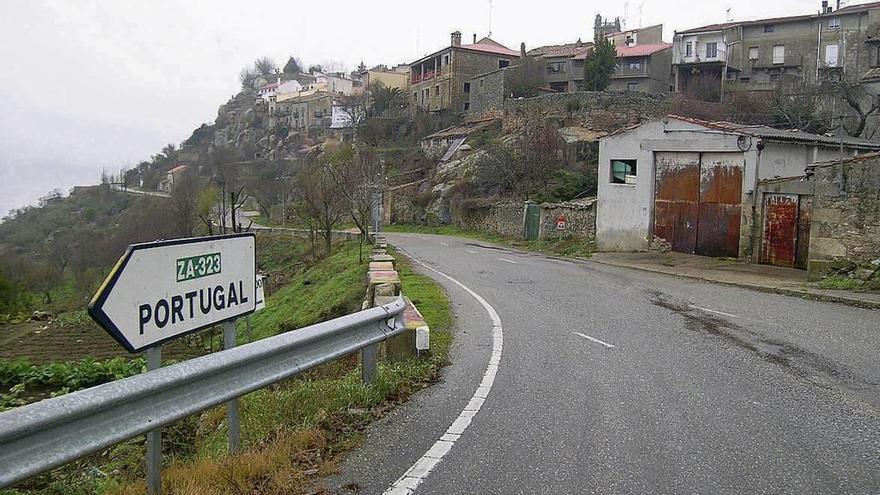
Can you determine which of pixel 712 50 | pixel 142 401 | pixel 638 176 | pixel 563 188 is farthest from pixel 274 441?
pixel 712 50

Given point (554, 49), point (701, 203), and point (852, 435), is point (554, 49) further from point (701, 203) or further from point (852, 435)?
point (852, 435)

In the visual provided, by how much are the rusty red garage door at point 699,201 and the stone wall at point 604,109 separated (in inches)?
1013

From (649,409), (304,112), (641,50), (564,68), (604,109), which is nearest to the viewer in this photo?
(649,409)

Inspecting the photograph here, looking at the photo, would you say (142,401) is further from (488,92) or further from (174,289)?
(488,92)

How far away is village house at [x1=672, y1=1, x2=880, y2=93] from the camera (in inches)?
2076

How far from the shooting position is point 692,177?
2456cm

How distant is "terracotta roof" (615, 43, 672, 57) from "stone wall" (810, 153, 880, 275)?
47675 mm

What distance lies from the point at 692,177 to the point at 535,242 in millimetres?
12086

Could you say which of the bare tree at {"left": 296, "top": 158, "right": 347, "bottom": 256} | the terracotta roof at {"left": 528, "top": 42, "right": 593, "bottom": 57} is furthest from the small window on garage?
the terracotta roof at {"left": 528, "top": 42, "right": 593, "bottom": 57}

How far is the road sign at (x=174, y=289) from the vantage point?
3.85 m

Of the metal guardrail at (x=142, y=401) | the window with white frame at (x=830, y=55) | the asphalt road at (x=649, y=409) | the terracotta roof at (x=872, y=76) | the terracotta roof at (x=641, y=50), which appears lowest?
the asphalt road at (x=649, y=409)

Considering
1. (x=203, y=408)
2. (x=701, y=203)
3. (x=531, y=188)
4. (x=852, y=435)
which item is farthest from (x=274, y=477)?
(x=531, y=188)

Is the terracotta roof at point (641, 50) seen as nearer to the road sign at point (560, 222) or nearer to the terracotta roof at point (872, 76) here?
the terracotta roof at point (872, 76)

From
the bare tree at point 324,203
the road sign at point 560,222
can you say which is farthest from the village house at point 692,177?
the bare tree at point 324,203
